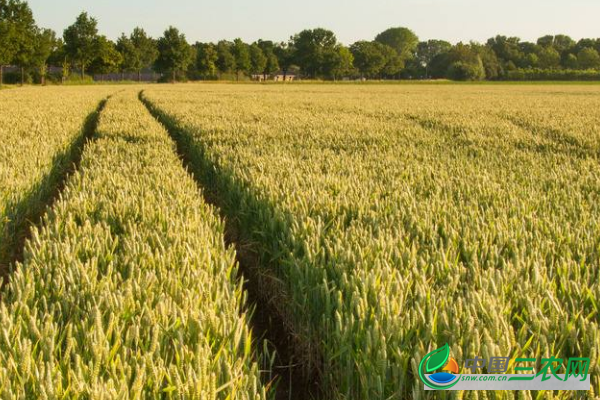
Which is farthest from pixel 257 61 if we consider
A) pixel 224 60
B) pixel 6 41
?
pixel 6 41

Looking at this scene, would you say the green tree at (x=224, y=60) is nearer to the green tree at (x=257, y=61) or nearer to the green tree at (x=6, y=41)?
the green tree at (x=257, y=61)

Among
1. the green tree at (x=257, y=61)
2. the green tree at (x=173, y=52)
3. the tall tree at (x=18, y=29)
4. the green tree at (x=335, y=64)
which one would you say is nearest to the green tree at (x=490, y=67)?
the green tree at (x=335, y=64)

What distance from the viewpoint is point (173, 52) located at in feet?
254

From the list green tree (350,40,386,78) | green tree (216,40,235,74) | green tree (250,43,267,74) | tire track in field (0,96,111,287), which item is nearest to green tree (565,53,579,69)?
green tree (350,40,386,78)

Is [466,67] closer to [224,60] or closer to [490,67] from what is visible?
[490,67]

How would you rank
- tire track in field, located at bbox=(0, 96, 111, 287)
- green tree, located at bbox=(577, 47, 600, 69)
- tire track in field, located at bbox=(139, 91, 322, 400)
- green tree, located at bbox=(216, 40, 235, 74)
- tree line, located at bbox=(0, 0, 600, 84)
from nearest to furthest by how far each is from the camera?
tire track in field, located at bbox=(139, 91, 322, 400) < tire track in field, located at bbox=(0, 96, 111, 287) < tree line, located at bbox=(0, 0, 600, 84) < green tree, located at bbox=(216, 40, 235, 74) < green tree, located at bbox=(577, 47, 600, 69)

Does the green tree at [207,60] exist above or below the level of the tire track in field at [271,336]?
above

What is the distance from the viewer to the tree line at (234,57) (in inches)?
2176

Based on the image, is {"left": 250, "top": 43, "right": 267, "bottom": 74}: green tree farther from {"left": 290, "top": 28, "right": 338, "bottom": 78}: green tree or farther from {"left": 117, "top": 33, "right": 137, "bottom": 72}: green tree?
{"left": 117, "top": 33, "right": 137, "bottom": 72}: green tree

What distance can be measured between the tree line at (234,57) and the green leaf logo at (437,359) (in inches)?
1994

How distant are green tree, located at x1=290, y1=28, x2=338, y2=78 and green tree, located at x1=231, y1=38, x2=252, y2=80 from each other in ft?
45.1

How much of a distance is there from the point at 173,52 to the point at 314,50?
31843 mm

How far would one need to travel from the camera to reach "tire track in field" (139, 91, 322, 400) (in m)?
2.62

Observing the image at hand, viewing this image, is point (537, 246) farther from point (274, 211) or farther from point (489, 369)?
point (274, 211)
